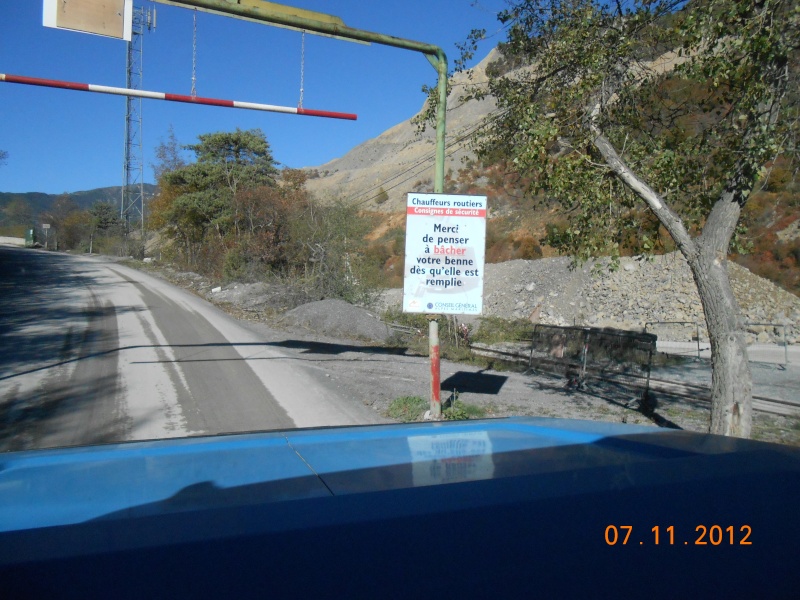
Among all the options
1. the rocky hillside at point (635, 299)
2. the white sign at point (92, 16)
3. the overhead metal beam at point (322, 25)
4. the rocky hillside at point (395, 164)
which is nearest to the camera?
the white sign at point (92, 16)

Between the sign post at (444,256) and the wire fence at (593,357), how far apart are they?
598 cm

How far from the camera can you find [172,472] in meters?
2.57

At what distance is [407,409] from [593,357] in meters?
7.60

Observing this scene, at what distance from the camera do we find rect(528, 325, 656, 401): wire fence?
13.4 m

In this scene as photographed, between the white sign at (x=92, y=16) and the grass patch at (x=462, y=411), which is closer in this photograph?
the white sign at (x=92, y=16)

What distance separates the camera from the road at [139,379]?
823 cm

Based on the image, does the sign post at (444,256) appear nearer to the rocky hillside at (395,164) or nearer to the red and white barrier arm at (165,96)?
the red and white barrier arm at (165,96)

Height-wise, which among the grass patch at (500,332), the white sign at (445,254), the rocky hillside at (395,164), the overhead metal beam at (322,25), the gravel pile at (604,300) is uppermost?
the rocky hillside at (395,164)

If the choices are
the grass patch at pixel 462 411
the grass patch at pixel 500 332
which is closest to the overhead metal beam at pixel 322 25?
the grass patch at pixel 462 411

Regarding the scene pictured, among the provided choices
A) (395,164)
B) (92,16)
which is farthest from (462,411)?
(395,164)

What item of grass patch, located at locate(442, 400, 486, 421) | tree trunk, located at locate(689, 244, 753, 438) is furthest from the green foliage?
grass patch, located at locate(442, 400, 486, 421)

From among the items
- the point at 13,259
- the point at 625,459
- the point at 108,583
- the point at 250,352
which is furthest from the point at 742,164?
the point at 13,259

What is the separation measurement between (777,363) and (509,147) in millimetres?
13778
